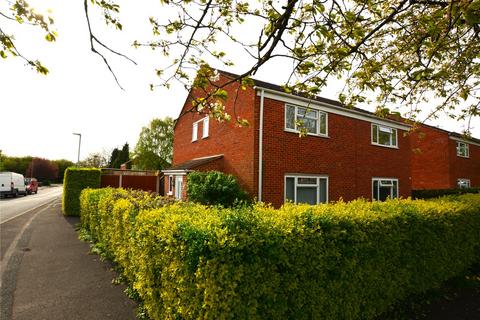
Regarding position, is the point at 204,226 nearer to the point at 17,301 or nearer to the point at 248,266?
the point at 248,266

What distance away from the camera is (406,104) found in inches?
269

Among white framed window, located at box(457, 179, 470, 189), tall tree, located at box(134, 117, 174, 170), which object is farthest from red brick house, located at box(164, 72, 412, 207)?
tall tree, located at box(134, 117, 174, 170)

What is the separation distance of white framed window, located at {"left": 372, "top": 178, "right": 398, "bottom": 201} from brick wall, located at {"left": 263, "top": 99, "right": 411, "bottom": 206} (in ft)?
1.00

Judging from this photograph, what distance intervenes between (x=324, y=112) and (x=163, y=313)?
38.6ft

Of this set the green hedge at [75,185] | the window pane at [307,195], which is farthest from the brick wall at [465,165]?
the green hedge at [75,185]

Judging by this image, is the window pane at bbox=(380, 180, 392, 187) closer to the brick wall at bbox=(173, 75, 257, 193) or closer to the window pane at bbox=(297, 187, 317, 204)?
the window pane at bbox=(297, 187, 317, 204)

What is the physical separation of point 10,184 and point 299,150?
88.7 ft

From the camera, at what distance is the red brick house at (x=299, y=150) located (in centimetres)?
1152

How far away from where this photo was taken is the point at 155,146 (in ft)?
156

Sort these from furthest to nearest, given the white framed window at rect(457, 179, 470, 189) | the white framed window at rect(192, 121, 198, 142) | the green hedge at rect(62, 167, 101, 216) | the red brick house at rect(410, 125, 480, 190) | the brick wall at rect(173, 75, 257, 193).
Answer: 1. the white framed window at rect(457, 179, 470, 189)
2. the red brick house at rect(410, 125, 480, 190)
3. the white framed window at rect(192, 121, 198, 142)
4. the green hedge at rect(62, 167, 101, 216)
5. the brick wall at rect(173, 75, 257, 193)

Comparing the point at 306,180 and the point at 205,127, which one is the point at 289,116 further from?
the point at 205,127

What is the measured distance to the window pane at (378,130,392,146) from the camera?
15922mm

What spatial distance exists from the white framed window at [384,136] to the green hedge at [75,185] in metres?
14.9

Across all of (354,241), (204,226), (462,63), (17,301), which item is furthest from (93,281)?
(462,63)
